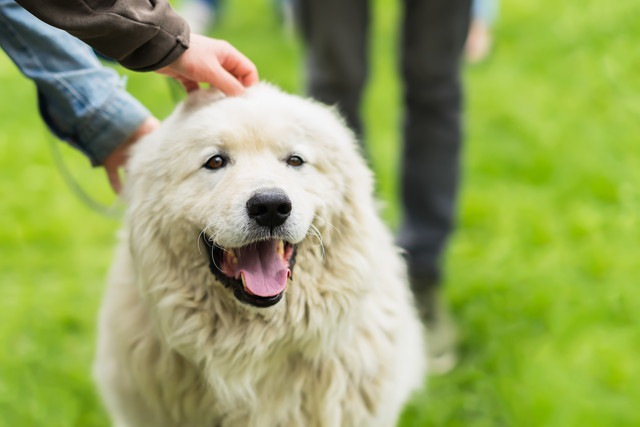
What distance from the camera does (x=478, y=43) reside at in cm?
588

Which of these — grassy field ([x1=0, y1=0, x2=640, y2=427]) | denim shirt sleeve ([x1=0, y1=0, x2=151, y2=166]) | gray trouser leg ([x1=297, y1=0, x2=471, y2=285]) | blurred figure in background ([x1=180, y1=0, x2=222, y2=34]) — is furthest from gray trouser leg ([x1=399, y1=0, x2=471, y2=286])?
blurred figure in background ([x1=180, y1=0, x2=222, y2=34])

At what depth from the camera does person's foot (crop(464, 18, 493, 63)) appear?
586cm

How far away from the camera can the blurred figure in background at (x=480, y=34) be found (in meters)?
5.86

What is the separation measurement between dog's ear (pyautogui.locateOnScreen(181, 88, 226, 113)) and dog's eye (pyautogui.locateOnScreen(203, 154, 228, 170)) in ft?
0.54

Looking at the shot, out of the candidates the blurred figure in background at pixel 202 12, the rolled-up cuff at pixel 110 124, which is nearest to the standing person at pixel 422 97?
the rolled-up cuff at pixel 110 124

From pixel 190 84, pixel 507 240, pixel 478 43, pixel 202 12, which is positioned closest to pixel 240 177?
pixel 190 84

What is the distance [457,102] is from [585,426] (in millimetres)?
1335

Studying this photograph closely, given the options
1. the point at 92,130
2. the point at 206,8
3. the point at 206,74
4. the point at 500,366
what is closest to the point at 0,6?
the point at 92,130

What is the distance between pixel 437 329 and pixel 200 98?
161cm

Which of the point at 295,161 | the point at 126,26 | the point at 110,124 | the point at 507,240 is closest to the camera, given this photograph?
the point at 126,26

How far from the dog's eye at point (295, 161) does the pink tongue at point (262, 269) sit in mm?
221

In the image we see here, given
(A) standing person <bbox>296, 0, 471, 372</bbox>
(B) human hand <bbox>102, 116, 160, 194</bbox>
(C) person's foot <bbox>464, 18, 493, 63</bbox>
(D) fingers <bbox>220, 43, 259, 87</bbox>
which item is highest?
(C) person's foot <bbox>464, 18, 493, 63</bbox>

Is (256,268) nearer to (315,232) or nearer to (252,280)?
(252,280)

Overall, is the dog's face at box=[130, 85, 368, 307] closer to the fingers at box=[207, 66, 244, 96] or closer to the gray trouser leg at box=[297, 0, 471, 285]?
the fingers at box=[207, 66, 244, 96]
